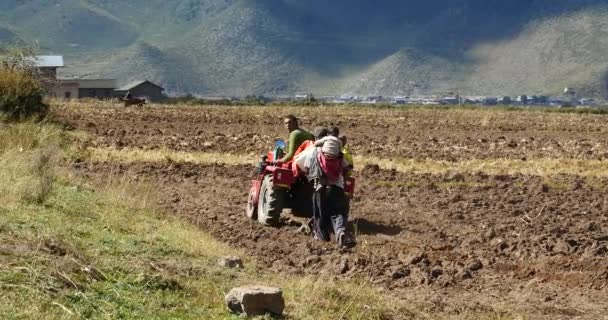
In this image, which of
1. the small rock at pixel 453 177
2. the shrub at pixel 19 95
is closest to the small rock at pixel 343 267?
the small rock at pixel 453 177

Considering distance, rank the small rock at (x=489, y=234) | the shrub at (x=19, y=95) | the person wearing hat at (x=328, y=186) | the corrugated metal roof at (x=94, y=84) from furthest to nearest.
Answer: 1. the corrugated metal roof at (x=94, y=84)
2. the shrub at (x=19, y=95)
3. the small rock at (x=489, y=234)
4. the person wearing hat at (x=328, y=186)

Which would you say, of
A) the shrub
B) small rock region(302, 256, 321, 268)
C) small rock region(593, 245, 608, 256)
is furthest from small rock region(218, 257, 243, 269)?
the shrub

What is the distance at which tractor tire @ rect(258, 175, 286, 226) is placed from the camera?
15.9 metres

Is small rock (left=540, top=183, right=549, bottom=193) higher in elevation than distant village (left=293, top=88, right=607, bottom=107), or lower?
higher

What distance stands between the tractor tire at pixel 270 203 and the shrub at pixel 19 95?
51.5ft

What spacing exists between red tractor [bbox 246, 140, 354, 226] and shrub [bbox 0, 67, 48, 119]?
15.2 meters

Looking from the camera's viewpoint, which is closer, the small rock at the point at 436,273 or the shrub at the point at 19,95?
the small rock at the point at 436,273

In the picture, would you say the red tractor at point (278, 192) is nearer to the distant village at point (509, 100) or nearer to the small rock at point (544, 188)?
the small rock at point (544, 188)

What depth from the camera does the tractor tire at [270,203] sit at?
52.2 ft

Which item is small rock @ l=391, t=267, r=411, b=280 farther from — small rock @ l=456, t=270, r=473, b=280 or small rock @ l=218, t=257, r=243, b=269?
small rock @ l=218, t=257, r=243, b=269

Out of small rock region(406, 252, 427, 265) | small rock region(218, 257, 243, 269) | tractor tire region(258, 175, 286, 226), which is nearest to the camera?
small rock region(218, 257, 243, 269)

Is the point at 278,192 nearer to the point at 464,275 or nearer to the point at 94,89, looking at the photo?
the point at 464,275

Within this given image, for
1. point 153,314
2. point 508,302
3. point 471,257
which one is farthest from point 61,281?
point 471,257

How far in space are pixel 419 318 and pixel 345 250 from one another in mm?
3623
